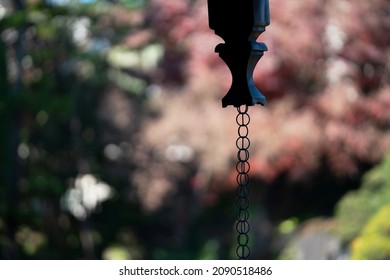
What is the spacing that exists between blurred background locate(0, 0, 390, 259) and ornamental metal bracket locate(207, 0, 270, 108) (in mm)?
5924

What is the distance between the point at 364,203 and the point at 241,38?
7.01m

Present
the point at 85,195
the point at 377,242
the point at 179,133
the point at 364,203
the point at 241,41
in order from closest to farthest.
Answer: the point at 241,41 < the point at 377,242 < the point at 364,203 < the point at 179,133 < the point at 85,195

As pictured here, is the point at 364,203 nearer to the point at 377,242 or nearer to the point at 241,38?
the point at 377,242

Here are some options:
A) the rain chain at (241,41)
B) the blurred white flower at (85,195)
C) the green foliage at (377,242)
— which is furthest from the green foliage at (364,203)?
the rain chain at (241,41)

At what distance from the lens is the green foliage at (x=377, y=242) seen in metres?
7.46

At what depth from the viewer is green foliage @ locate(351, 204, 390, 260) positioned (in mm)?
7457

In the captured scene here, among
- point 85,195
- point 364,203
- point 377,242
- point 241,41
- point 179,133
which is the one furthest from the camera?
point 85,195

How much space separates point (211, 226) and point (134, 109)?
206cm

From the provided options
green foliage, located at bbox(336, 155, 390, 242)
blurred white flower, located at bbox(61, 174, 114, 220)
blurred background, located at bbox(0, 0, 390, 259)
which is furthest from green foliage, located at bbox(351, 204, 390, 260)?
blurred white flower, located at bbox(61, 174, 114, 220)

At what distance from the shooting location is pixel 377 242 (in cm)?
751

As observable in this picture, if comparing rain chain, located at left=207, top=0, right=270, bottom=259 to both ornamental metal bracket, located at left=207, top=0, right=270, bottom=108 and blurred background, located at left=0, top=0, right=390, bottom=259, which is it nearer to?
ornamental metal bracket, located at left=207, top=0, right=270, bottom=108

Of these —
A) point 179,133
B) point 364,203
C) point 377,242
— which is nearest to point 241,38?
point 377,242

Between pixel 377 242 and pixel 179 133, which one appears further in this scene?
pixel 179 133
